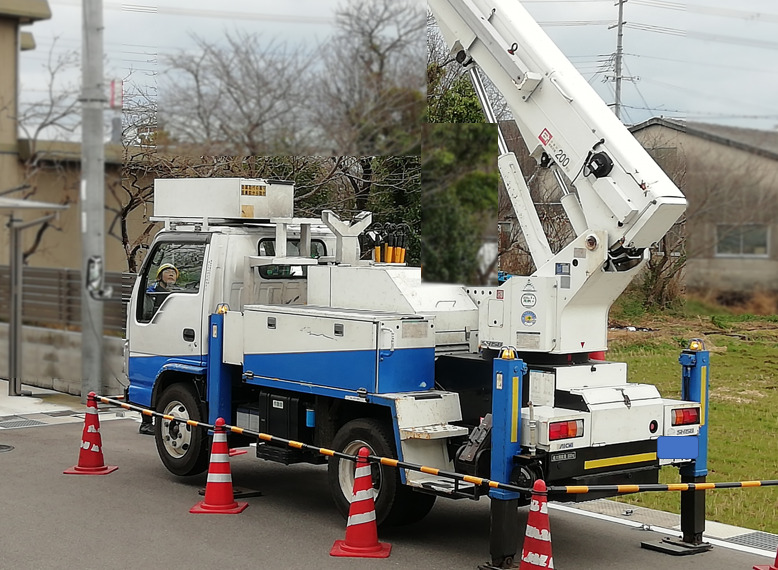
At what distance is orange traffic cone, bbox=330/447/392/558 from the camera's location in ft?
26.8

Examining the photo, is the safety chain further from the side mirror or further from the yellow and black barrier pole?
the side mirror

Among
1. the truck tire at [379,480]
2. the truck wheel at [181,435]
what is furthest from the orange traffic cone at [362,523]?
the truck wheel at [181,435]

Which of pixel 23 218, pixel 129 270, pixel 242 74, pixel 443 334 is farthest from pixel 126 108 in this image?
pixel 23 218

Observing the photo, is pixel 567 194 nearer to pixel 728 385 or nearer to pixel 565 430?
Result: pixel 565 430

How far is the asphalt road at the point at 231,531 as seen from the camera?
8.05 metres

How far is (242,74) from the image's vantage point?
10398mm

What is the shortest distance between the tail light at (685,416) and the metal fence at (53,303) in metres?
5.20

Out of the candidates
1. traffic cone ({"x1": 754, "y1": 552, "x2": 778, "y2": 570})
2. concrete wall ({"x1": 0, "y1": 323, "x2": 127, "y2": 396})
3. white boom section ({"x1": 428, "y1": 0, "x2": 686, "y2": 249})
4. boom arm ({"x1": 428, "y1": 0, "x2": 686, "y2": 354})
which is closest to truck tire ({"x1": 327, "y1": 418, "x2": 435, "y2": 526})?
boom arm ({"x1": 428, "y1": 0, "x2": 686, "y2": 354})

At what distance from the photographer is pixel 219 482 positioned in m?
9.48

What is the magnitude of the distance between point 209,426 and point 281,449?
2.23 ft

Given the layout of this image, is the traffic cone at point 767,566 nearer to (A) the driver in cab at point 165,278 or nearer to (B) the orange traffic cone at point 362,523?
(B) the orange traffic cone at point 362,523

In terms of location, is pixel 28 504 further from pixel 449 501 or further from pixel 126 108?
pixel 126 108

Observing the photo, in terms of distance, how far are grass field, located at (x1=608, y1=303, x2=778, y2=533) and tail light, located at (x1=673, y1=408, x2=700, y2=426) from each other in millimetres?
899

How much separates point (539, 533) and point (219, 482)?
10.5ft
